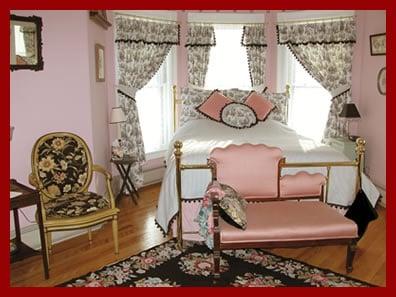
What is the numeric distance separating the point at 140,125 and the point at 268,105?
6.48ft

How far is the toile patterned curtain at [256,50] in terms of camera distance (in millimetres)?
7105

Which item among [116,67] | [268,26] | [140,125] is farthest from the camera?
[268,26]

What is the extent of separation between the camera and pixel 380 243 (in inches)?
176

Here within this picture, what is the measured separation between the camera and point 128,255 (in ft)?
13.8

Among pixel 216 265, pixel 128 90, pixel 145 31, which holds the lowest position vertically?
pixel 216 265

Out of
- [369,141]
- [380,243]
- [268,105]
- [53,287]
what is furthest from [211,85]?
[53,287]

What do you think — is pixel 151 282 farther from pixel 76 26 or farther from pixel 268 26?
pixel 268 26

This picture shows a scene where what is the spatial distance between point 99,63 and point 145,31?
1331 millimetres

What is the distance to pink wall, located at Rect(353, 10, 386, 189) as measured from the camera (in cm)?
589

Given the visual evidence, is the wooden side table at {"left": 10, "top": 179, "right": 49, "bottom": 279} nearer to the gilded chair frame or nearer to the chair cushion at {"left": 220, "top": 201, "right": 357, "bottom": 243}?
the gilded chair frame

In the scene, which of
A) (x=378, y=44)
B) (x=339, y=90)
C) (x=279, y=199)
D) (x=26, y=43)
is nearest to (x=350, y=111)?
(x=339, y=90)

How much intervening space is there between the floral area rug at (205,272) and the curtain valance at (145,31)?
3.29 meters

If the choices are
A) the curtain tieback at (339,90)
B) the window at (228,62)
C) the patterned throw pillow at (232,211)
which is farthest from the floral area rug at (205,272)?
the window at (228,62)

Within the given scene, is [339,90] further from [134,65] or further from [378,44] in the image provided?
[134,65]
